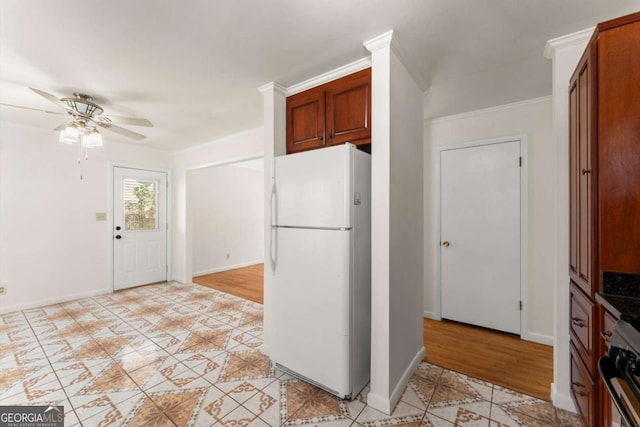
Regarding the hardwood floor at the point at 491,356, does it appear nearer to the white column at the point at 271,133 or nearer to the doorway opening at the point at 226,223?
the white column at the point at 271,133

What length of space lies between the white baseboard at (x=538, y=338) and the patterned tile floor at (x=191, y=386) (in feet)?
3.43

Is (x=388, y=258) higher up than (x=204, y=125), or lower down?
lower down

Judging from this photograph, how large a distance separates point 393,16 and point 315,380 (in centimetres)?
233

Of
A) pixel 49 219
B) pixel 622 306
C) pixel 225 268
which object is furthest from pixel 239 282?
pixel 622 306

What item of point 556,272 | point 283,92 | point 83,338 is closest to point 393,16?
point 283,92

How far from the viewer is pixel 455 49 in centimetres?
183

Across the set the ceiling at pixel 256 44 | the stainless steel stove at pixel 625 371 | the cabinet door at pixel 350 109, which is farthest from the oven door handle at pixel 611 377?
the ceiling at pixel 256 44

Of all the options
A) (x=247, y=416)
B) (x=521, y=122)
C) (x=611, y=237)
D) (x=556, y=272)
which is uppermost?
(x=521, y=122)

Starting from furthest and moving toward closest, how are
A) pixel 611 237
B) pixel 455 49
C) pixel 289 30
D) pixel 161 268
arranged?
pixel 161 268
pixel 455 49
pixel 289 30
pixel 611 237

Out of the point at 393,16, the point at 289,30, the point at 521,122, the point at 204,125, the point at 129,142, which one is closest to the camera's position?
the point at 393,16

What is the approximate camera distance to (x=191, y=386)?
1.99 meters

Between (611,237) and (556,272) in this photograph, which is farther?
(556,272)

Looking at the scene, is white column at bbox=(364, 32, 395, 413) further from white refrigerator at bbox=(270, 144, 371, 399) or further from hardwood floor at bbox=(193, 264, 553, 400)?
hardwood floor at bbox=(193, 264, 553, 400)

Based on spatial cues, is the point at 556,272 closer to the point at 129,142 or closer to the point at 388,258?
the point at 388,258
